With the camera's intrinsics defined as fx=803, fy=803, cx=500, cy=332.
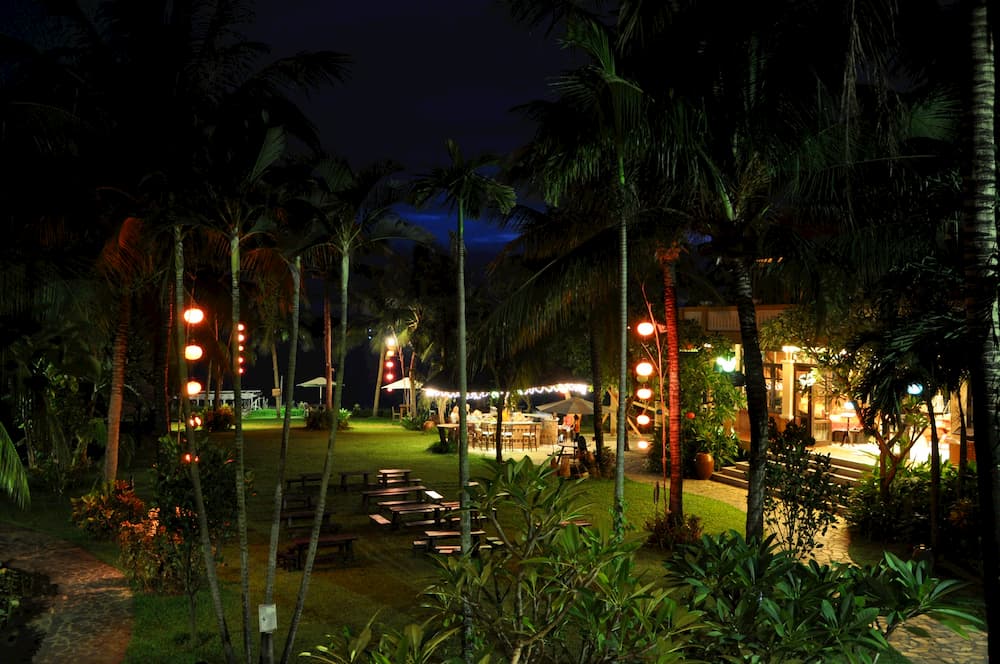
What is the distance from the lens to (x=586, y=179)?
10.7 m

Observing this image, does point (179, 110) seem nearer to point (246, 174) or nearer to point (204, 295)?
point (246, 174)

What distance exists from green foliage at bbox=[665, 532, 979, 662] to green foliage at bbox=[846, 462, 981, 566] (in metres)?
8.22

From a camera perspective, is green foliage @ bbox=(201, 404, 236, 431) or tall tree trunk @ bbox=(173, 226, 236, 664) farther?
green foliage @ bbox=(201, 404, 236, 431)

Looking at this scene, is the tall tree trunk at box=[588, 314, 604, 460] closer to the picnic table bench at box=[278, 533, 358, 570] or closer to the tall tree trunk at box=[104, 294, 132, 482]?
the picnic table bench at box=[278, 533, 358, 570]

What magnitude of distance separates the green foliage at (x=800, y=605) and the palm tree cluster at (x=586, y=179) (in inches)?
21.0

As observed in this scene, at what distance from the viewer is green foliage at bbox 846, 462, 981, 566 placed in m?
12.1

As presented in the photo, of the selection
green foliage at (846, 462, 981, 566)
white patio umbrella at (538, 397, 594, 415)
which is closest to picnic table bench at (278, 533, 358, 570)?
green foliage at (846, 462, 981, 566)

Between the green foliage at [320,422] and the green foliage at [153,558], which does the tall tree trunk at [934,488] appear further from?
the green foliage at [320,422]

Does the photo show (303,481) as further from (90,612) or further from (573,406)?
(573,406)

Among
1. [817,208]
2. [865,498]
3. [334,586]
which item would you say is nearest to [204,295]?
[334,586]

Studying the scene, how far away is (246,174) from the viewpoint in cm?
793

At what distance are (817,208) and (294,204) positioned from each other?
7.12 meters

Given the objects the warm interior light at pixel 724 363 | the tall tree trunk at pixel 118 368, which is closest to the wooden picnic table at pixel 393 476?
the tall tree trunk at pixel 118 368

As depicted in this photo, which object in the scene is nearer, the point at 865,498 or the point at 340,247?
the point at 340,247
